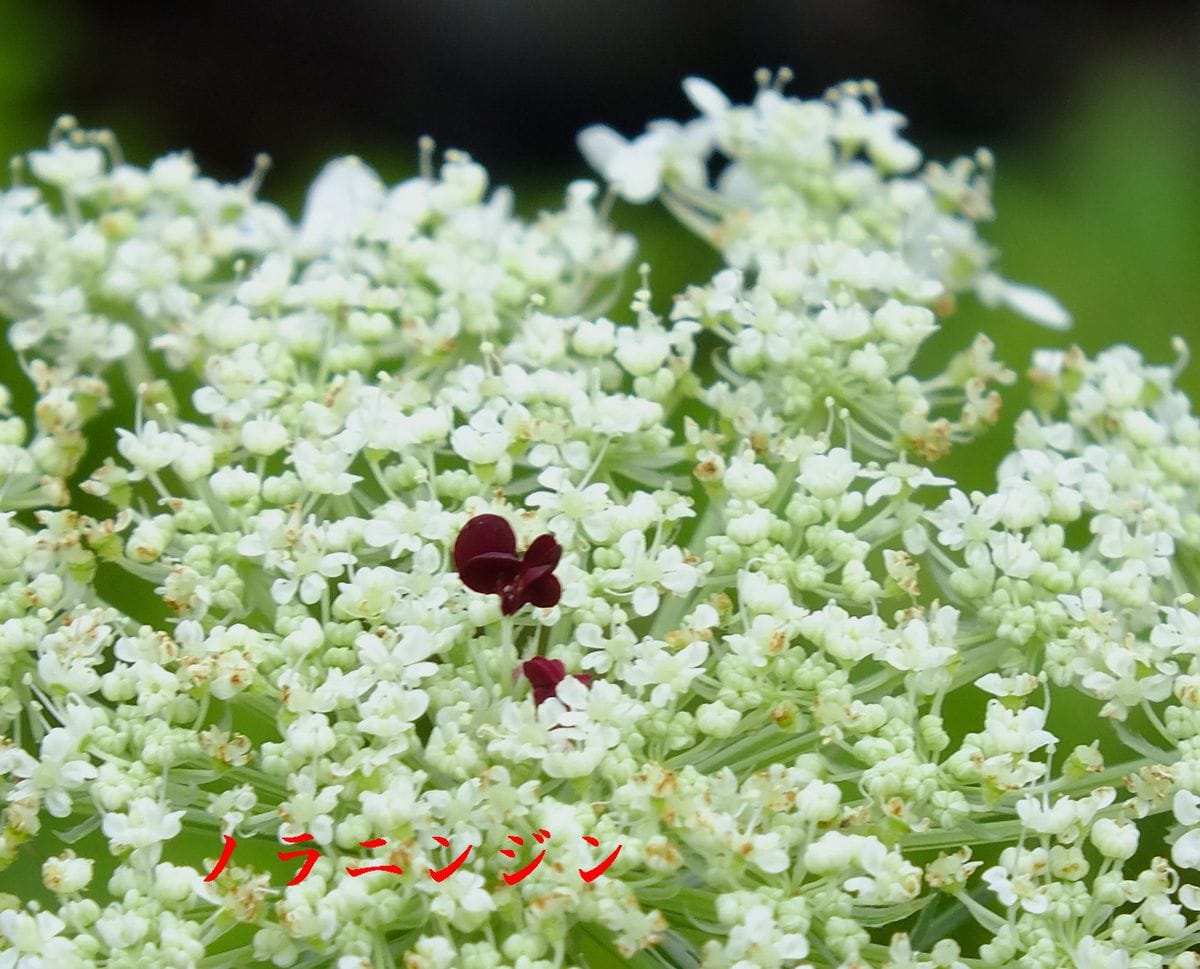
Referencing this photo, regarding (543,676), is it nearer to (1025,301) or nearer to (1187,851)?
(1187,851)

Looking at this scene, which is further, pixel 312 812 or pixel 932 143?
pixel 932 143

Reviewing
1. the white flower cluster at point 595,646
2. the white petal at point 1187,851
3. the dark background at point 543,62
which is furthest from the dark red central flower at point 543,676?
the dark background at point 543,62

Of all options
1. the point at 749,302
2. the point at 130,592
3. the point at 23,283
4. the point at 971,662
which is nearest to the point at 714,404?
the point at 749,302

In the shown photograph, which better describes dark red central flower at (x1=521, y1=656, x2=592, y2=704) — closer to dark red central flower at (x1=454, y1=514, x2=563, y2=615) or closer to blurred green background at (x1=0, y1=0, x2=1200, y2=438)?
dark red central flower at (x1=454, y1=514, x2=563, y2=615)

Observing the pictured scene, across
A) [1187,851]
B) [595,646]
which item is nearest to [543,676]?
[595,646]

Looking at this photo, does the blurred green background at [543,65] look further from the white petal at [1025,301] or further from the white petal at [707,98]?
the white petal at [1025,301]

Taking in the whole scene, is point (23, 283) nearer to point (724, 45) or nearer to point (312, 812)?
point (312, 812)
